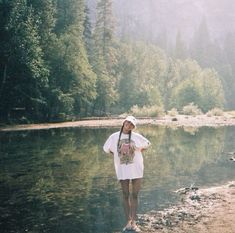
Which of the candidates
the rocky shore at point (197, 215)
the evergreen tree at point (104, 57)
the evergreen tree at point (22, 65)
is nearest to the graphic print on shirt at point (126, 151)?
the rocky shore at point (197, 215)

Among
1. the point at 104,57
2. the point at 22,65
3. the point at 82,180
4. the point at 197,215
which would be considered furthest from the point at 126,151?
the point at 104,57

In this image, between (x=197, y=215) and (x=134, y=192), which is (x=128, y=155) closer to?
(x=134, y=192)

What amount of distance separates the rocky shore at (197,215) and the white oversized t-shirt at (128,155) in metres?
1.44

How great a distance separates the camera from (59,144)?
1188 inches

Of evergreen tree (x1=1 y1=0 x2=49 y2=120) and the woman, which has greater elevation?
evergreen tree (x1=1 y1=0 x2=49 y2=120)

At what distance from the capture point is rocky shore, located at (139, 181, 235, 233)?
10.5 meters

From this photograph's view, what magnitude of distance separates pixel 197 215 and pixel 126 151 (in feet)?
10.5

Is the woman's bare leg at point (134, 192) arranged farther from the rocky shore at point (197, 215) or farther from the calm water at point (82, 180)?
the calm water at point (82, 180)

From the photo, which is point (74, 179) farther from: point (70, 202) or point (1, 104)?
point (1, 104)

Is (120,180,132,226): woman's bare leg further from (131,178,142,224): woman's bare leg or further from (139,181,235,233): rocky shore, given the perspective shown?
(139,181,235,233): rocky shore

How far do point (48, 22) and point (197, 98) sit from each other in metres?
51.7

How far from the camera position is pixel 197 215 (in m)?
11.8

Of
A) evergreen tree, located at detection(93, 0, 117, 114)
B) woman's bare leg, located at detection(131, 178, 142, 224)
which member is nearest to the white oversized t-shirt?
woman's bare leg, located at detection(131, 178, 142, 224)

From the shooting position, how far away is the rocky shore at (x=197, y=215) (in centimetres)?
1049
